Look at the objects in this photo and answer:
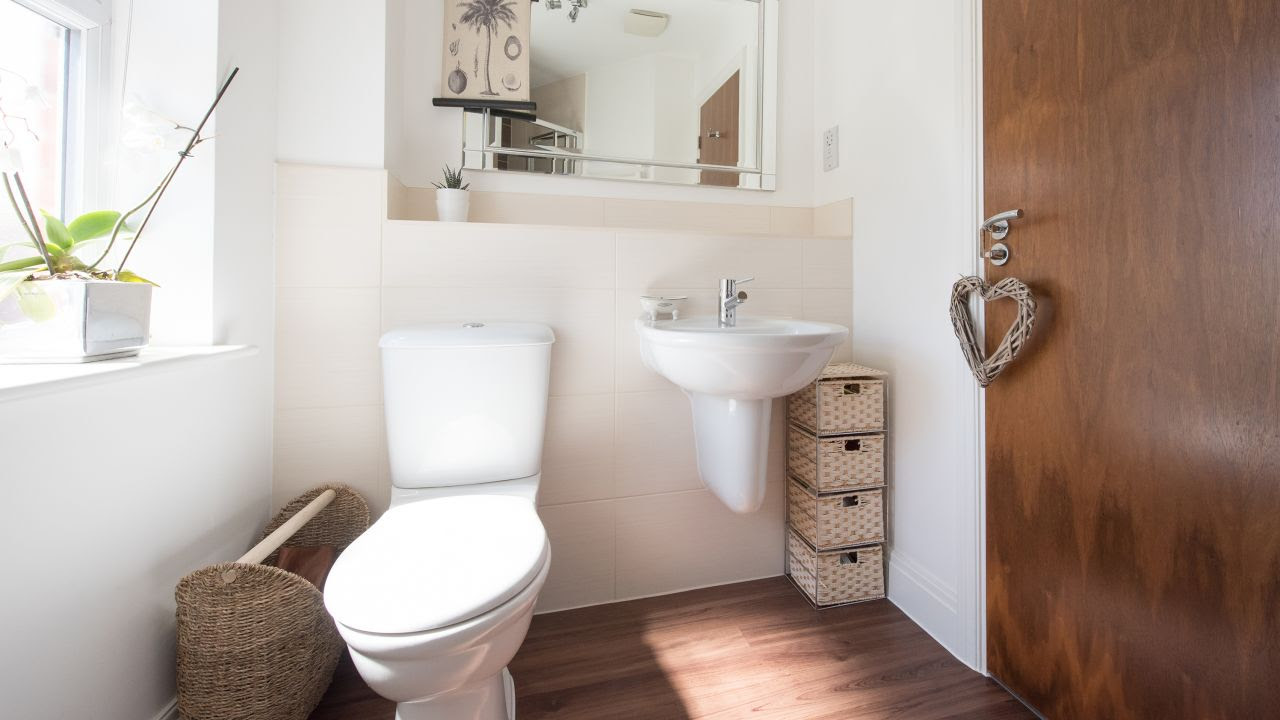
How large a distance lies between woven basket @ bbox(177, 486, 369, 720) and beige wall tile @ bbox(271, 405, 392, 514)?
406mm

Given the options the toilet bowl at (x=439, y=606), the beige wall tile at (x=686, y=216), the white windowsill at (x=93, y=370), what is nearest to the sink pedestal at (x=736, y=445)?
the toilet bowl at (x=439, y=606)

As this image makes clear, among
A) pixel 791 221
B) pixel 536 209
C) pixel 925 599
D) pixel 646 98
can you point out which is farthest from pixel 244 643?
pixel 791 221

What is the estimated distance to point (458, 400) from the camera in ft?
4.18

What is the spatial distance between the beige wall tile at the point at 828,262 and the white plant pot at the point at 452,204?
105 cm

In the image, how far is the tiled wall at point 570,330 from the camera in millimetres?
1390

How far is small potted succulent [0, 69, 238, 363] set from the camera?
0.89 m

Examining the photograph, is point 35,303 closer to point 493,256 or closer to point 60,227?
point 60,227

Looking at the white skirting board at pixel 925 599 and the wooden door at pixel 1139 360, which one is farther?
the white skirting board at pixel 925 599

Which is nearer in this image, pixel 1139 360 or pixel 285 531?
pixel 1139 360

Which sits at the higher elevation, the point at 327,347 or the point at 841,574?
the point at 327,347

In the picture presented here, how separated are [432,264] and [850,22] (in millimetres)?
1560

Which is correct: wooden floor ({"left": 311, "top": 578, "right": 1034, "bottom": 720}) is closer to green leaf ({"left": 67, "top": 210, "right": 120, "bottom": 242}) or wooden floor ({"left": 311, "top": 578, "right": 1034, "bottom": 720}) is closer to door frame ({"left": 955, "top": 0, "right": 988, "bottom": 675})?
door frame ({"left": 955, "top": 0, "right": 988, "bottom": 675})

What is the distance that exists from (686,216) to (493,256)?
73 cm

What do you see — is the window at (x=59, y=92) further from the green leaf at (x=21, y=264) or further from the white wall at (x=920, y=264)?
the white wall at (x=920, y=264)
